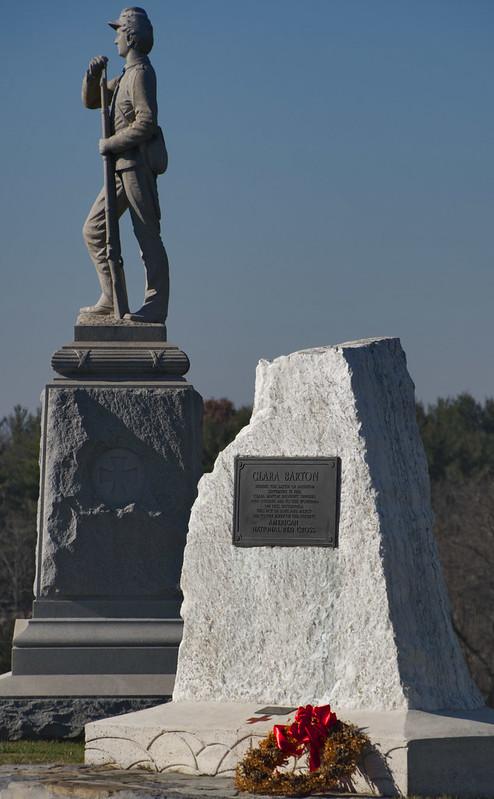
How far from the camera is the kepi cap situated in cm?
1299

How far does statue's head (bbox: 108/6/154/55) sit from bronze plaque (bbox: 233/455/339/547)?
17.5 feet

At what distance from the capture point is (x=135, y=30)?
12.9 meters

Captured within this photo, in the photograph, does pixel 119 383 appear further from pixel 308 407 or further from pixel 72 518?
pixel 308 407

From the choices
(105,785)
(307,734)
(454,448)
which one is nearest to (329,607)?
(307,734)

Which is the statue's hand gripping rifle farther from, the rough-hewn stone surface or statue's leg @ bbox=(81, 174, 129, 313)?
the rough-hewn stone surface

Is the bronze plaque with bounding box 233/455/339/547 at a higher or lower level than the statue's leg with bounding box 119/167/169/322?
lower

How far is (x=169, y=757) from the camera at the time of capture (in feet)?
→ 27.2

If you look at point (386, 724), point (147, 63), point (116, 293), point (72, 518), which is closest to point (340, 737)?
point (386, 724)

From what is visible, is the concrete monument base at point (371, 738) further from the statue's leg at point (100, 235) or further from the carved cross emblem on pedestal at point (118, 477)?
the statue's leg at point (100, 235)

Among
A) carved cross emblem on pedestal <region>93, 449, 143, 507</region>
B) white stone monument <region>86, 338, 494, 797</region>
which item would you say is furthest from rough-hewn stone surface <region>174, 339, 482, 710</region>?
carved cross emblem on pedestal <region>93, 449, 143, 507</region>

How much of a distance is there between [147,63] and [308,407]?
5280mm

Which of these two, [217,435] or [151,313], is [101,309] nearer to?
[151,313]

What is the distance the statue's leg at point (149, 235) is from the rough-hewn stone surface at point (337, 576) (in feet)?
13.2

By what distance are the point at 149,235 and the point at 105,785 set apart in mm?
6142
